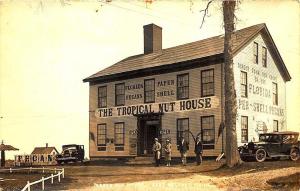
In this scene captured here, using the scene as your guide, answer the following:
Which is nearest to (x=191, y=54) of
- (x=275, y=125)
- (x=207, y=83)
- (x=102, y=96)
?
(x=207, y=83)

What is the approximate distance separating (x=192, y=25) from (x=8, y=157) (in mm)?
23559

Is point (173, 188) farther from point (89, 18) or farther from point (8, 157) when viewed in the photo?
point (8, 157)

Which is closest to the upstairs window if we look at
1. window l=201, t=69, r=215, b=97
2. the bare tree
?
window l=201, t=69, r=215, b=97

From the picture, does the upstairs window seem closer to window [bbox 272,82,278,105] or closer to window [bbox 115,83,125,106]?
window [bbox 115,83,125,106]

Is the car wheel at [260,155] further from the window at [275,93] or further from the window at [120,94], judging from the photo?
the window at [120,94]

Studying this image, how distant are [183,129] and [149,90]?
343 centimetres

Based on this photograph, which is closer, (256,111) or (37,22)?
(37,22)

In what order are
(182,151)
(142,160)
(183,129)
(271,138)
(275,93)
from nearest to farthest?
(271,138), (182,151), (183,129), (142,160), (275,93)

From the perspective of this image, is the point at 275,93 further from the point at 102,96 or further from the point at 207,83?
the point at 102,96

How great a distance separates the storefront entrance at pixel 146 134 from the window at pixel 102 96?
3.52 metres

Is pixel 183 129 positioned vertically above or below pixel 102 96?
below

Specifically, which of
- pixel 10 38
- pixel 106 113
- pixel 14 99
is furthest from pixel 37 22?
pixel 106 113

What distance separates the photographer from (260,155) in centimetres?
2019

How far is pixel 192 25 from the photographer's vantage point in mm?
15797
